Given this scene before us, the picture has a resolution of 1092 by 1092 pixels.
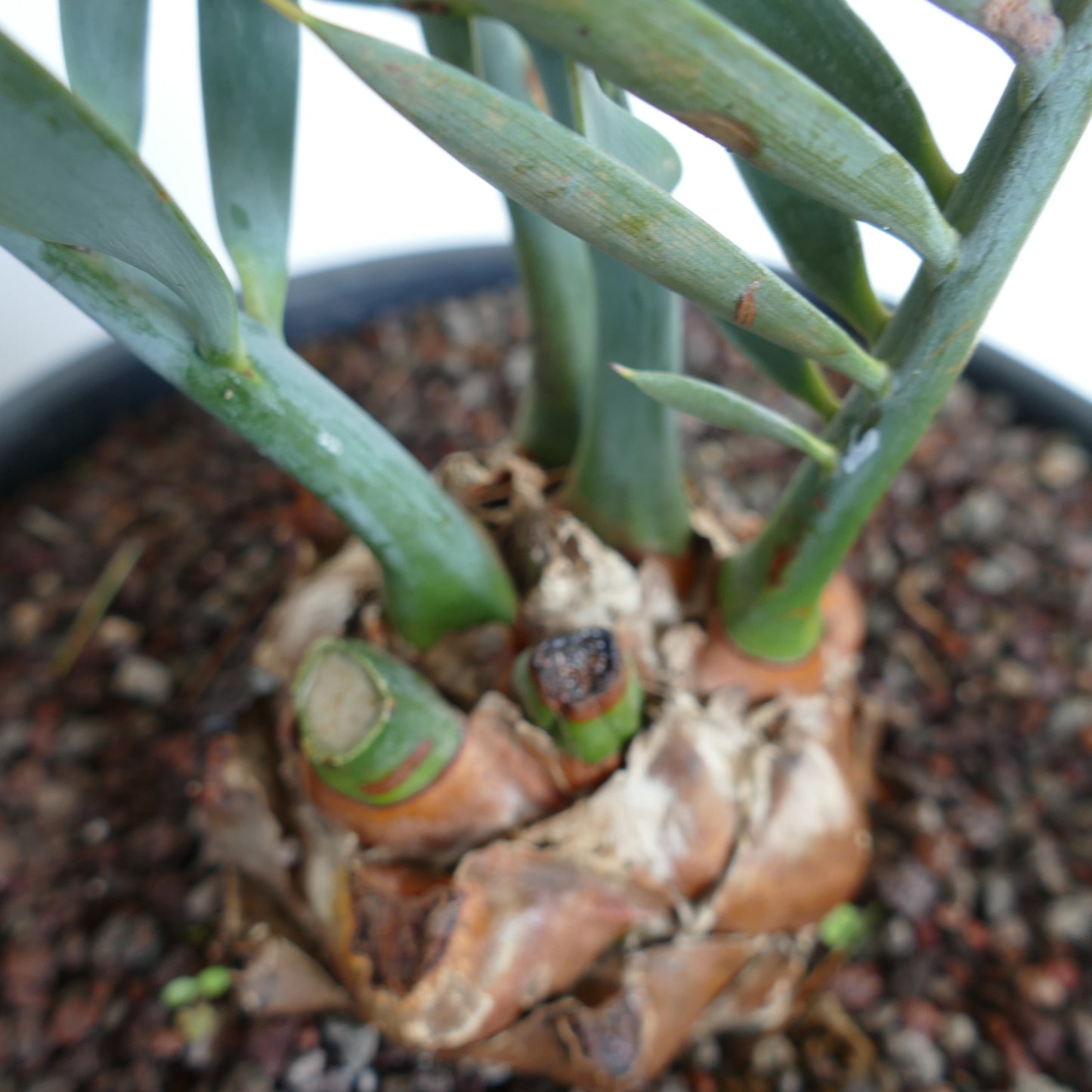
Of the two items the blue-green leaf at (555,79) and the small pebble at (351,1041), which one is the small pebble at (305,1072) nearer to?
the small pebble at (351,1041)

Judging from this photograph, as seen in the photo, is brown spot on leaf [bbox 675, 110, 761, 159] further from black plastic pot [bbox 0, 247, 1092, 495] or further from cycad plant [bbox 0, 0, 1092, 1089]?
black plastic pot [bbox 0, 247, 1092, 495]

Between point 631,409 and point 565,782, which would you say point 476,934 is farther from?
point 631,409

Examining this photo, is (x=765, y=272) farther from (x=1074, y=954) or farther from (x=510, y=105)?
(x=1074, y=954)

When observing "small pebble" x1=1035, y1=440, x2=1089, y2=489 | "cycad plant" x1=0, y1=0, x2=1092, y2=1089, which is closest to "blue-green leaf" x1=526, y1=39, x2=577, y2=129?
"cycad plant" x1=0, y1=0, x2=1092, y2=1089

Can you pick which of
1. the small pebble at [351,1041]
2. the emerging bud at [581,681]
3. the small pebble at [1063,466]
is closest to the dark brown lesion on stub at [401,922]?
the emerging bud at [581,681]

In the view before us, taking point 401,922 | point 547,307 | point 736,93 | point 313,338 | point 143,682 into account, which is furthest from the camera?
point 313,338

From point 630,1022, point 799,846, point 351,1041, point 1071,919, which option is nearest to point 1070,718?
point 1071,919
